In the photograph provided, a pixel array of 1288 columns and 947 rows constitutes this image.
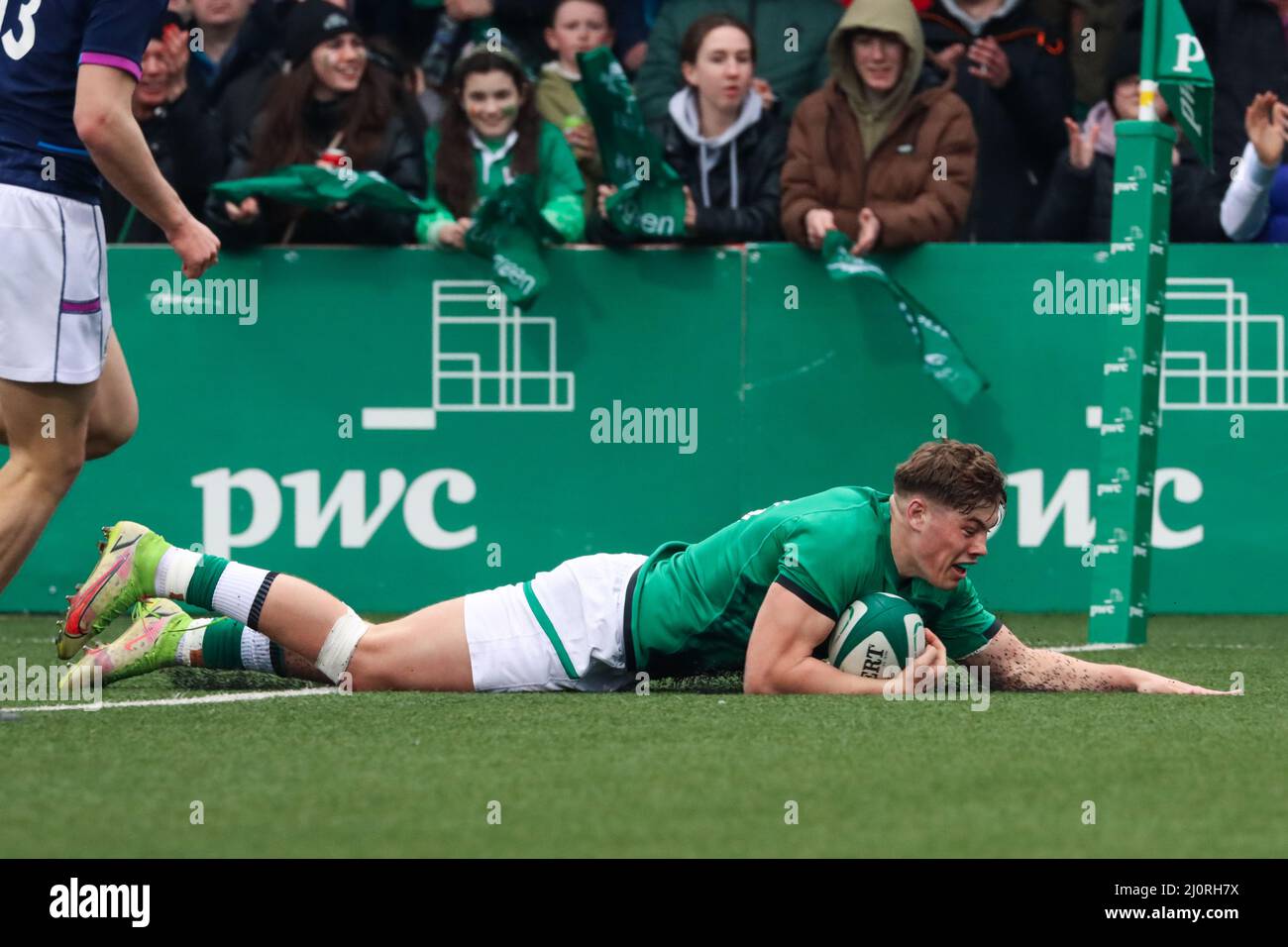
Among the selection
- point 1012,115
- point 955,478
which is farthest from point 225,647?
point 1012,115

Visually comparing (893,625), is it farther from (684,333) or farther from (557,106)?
(557,106)

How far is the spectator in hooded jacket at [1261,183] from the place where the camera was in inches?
365

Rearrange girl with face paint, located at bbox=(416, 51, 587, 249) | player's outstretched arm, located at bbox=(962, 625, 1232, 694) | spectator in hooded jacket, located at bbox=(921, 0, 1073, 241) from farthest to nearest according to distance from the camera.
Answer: spectator in hooded jacket, located at bbox=(921, 0, 1073, 241)
girl with face paint, located at bbox=(416, 51, 587, 249)
player's outstretched arm, located at bbox=(962, 625, 1232, 694)

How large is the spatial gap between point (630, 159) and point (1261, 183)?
2.79 m

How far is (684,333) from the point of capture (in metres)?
9.70

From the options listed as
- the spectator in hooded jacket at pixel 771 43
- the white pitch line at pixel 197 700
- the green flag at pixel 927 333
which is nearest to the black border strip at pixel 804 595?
the white pitch line at pixel 197 700

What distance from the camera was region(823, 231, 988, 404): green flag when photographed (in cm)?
948

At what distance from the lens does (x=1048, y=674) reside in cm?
642

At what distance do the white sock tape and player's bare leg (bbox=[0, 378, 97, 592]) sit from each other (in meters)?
0.86

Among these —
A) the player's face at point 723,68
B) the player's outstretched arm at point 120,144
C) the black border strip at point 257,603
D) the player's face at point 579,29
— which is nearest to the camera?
the player's outstretched arm at point 120,144

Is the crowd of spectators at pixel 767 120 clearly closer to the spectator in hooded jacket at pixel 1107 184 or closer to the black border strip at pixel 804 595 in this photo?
the spectator in hooded jacket at pixel 1107 184

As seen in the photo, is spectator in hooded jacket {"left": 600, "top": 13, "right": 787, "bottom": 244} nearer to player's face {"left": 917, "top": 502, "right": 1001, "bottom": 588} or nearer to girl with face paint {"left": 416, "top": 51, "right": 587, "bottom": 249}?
girl with face paint {"left": 416, "top": 51, "right": 587, "bottom": 249}

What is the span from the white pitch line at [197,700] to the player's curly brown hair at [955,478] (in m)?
1.84

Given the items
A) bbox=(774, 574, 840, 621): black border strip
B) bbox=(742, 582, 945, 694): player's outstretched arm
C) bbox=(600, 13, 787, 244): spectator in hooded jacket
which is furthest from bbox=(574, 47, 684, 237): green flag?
bbox=(774, 574, 840, 621): black border strip
